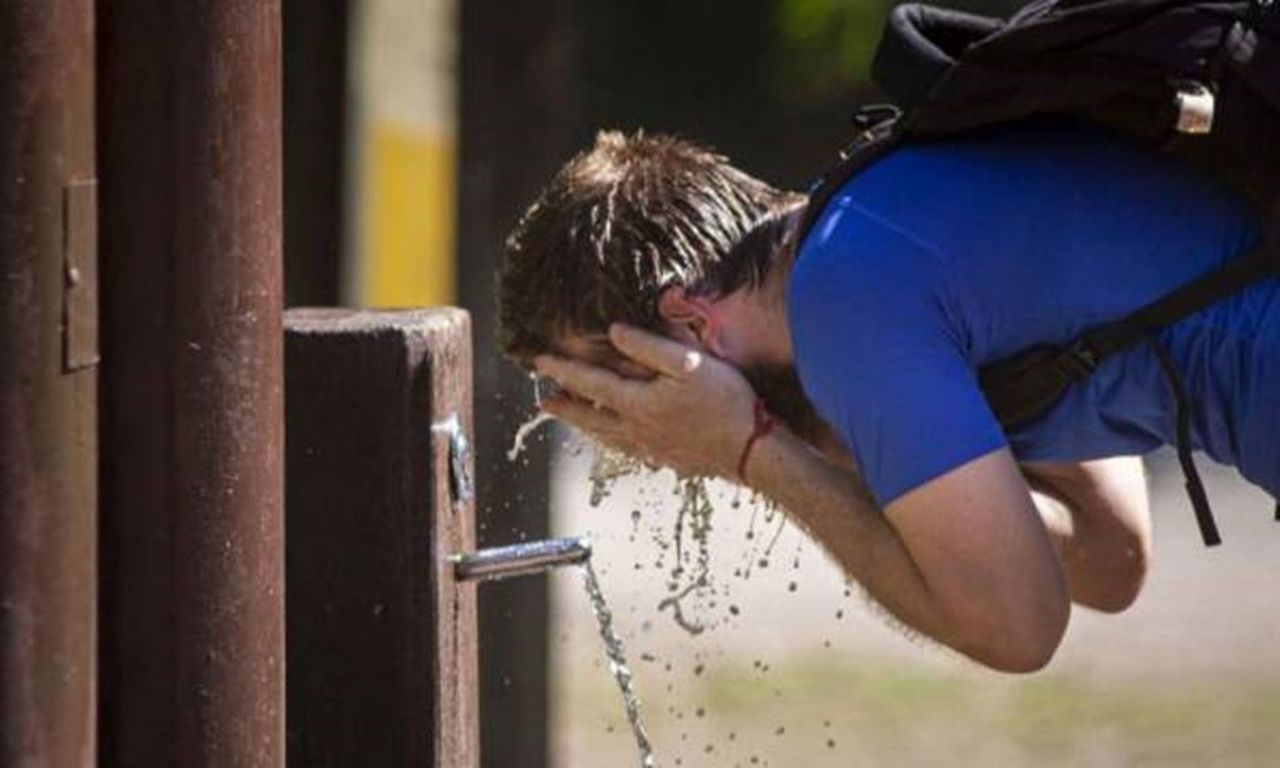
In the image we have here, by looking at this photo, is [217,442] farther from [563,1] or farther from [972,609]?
[563,1]

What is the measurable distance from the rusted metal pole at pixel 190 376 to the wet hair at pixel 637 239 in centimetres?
51

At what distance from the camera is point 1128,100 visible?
10.5 ft

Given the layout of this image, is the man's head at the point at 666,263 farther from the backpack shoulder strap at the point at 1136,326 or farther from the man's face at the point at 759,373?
the backpack shoulder strap at the point at 1136,326

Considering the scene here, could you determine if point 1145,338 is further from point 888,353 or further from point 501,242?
point 501,242

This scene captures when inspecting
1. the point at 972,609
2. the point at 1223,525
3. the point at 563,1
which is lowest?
the point at 1223,525

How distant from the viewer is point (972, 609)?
3225 mm

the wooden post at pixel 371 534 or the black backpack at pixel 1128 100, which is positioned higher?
the black backpack at pixel 1128 100

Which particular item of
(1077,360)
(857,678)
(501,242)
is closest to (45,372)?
(1077,360)

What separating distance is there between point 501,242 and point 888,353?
2.10m

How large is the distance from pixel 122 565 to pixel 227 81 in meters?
0.40

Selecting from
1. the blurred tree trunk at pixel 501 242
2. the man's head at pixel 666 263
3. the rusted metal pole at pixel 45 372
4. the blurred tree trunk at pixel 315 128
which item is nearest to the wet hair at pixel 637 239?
the man's head at pixel 666 263

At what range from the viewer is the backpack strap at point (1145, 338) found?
3.25m

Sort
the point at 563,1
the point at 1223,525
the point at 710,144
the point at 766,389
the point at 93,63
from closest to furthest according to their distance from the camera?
the point at 93,63 → the point at 766,389 → the point at 563,1 → the point at 710,144 → the point at 1223,525

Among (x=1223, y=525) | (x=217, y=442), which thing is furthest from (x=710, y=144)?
(x=217, y=442)
